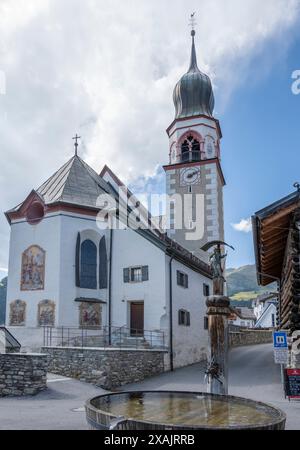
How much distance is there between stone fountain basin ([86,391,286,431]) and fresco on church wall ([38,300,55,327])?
1619 cm

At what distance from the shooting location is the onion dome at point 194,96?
3955 cm

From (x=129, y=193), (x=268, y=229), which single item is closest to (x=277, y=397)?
(x=268, y=229)

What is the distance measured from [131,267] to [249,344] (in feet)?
72.0

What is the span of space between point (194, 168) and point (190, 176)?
0.78 m

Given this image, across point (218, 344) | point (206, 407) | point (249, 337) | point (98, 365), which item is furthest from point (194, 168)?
point (206, 407)

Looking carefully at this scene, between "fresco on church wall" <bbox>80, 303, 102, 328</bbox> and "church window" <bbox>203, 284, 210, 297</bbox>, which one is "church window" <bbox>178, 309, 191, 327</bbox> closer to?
"church window" <bbox>203, 284, 210, 297</bbox>

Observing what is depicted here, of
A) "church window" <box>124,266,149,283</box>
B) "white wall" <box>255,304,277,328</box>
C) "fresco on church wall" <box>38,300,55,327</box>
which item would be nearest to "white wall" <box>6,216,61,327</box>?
"fresco on church wall" <box>38,300,55,327</box>

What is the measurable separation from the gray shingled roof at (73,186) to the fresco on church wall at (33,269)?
2.90 m

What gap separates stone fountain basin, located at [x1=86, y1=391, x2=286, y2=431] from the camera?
5.32m

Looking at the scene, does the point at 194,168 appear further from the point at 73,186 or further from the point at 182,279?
the point at 182,279

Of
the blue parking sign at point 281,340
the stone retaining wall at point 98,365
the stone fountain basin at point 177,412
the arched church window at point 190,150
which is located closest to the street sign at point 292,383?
the blue parking sign at point 281,340

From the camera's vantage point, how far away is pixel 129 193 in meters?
35.4

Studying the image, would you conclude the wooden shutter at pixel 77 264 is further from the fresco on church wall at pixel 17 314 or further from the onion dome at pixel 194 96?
the onion dome at pixel 194 96
